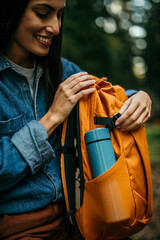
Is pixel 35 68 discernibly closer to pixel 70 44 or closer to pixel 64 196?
pixel 64 196

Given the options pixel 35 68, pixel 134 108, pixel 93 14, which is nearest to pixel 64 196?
pixel 134 108

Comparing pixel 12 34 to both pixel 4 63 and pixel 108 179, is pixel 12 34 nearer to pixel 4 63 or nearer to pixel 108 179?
pixel 4 63

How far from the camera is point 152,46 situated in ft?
51.1

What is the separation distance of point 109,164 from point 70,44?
960cm

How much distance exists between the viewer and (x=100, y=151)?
129 centimetres

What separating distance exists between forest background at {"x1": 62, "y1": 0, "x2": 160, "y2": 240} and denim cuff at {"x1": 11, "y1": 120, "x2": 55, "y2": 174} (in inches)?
187

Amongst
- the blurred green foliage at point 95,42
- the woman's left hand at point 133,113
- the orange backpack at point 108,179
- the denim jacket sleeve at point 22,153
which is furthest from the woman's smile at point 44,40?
the blurred green foliage at point 95,42

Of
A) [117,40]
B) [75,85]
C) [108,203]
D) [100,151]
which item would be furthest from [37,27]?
[117,40]

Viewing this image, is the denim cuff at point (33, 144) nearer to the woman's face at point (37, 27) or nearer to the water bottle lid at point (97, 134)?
the water bottle lid at point (97, 134)

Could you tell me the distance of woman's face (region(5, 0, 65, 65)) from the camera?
137 centimetres

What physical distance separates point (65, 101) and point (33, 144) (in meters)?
0.35

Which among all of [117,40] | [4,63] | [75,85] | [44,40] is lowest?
[117,40]

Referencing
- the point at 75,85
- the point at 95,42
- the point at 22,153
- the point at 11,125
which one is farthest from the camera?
the point at 95,42

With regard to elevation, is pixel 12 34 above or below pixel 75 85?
above
